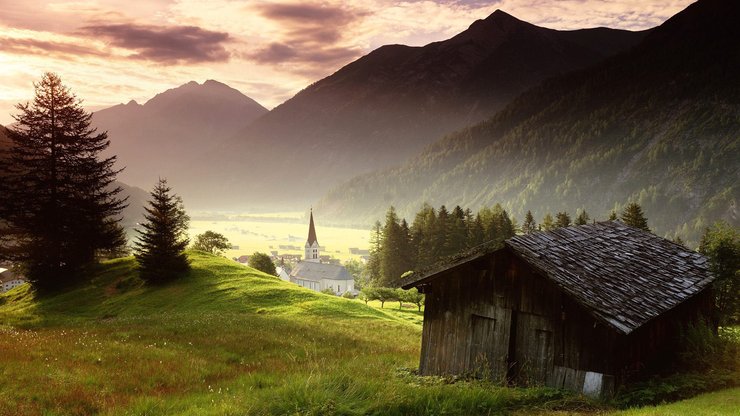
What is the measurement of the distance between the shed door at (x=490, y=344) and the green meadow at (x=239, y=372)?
1.29 metres

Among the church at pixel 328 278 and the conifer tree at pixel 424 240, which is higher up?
the conifer tree at pixel 424 240

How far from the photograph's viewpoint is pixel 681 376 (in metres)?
15.6

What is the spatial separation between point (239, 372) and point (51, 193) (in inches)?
1665

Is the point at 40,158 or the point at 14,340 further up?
the point at 40,158

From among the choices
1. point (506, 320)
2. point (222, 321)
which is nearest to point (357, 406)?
point (506, 320)

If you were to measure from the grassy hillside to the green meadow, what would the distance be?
0.12ft

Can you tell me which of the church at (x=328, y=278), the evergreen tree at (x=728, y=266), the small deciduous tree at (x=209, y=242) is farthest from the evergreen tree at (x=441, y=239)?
the church at (x=328, y=278)

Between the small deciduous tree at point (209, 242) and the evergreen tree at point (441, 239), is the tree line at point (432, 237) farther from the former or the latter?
the small deciduous tree at point (209, 242)

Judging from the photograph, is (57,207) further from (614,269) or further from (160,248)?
(614,269)

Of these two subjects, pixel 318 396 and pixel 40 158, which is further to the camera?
pixel 40 158

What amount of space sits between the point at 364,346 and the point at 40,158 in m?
41.0

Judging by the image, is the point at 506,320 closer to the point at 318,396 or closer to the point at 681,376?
the point at 681,376

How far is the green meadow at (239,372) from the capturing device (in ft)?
31.3

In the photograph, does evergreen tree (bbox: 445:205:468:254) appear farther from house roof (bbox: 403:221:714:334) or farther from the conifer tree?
house roof (bbox: 403:221:714:334)
